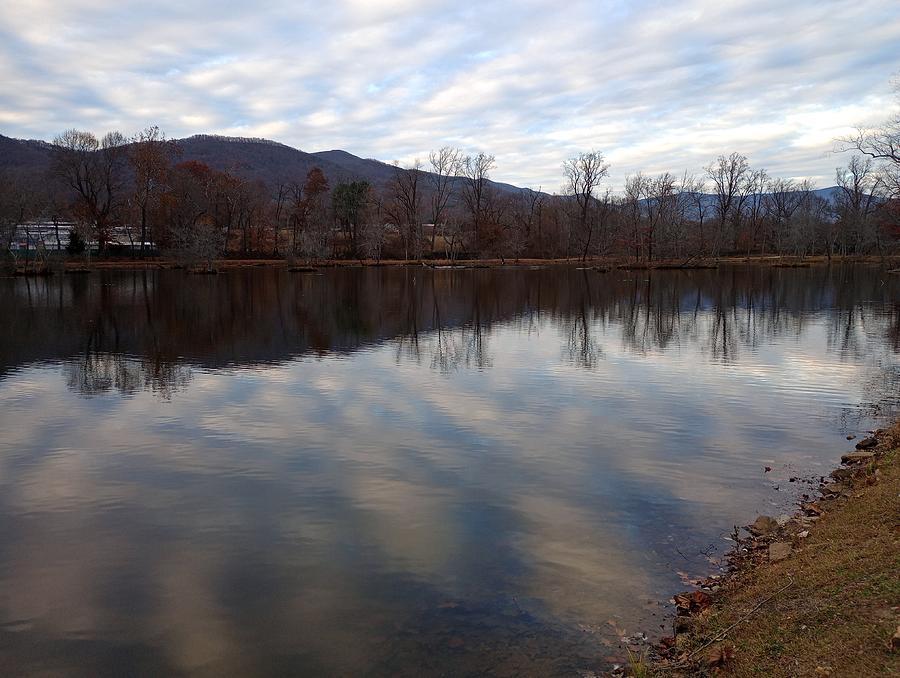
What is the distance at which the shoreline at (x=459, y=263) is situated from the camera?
70.3 meters

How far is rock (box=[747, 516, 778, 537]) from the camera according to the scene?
7359 millimetres

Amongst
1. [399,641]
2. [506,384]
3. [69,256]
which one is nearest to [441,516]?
[399,641]

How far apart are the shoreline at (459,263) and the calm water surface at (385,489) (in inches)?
2106

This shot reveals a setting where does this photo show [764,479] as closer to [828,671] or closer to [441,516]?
[441,516]

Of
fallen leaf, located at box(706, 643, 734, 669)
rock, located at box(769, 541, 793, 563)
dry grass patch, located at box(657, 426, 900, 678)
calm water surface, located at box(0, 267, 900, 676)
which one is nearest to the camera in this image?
dry grass patch, located at box(657, 426, 900, 678)

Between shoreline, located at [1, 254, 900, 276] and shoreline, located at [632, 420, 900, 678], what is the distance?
6612cm

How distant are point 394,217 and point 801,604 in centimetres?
9491

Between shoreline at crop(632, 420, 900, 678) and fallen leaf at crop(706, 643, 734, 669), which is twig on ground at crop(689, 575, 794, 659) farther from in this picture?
fallen leaf at crop(706, 643, 734, 669)

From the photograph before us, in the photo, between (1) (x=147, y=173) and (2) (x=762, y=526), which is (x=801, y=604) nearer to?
(2) (x=762, y=526)

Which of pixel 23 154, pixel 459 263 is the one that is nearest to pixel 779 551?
pixel 459 263

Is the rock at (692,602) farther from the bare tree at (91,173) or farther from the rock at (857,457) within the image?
the bare tree at (91,173)

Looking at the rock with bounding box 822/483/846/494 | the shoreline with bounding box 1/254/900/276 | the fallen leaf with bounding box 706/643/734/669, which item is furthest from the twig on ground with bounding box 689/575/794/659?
the shoreline with bounding box 1/254/900/276

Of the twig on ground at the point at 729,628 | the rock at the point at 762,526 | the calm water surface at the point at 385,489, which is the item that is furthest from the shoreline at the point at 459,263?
the twig on ground at the point at 729,628

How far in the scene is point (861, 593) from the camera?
483cm
